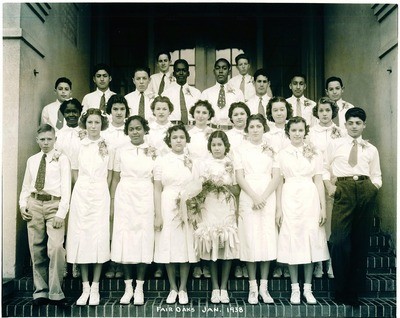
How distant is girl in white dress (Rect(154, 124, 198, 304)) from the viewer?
15.9 ft

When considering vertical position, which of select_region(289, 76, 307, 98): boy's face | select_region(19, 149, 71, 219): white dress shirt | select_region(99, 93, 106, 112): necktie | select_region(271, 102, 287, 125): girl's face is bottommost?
select_region(19, 149, 71, 219): white dress shirt

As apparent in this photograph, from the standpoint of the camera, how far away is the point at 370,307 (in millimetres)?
4820

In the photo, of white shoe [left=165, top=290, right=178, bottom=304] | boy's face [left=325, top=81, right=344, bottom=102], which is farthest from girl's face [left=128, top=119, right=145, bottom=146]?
boy's face [left=325, top=81, right=344, bottom=102]

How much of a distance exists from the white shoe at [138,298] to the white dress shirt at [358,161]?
7.45ft

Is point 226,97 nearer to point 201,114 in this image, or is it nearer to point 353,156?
point 201,114

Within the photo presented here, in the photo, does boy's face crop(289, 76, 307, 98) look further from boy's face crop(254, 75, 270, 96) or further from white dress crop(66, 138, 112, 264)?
white dress crop(66, 138, 112, 264)

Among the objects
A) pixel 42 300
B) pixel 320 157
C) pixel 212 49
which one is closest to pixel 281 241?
pixel 320 157

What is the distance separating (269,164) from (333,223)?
85 cm

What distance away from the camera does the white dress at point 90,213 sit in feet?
15.9

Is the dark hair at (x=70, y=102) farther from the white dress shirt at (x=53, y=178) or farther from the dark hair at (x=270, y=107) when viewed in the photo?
the dark hair at (x=270, y=107)

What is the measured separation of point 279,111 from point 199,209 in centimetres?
146

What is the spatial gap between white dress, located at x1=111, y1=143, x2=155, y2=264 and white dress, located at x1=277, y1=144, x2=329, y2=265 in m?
1.32

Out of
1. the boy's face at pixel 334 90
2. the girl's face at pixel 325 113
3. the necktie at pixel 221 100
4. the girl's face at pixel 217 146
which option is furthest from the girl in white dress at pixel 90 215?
the boy's face at pixel 334 90

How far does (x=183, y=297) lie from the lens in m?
4.85
